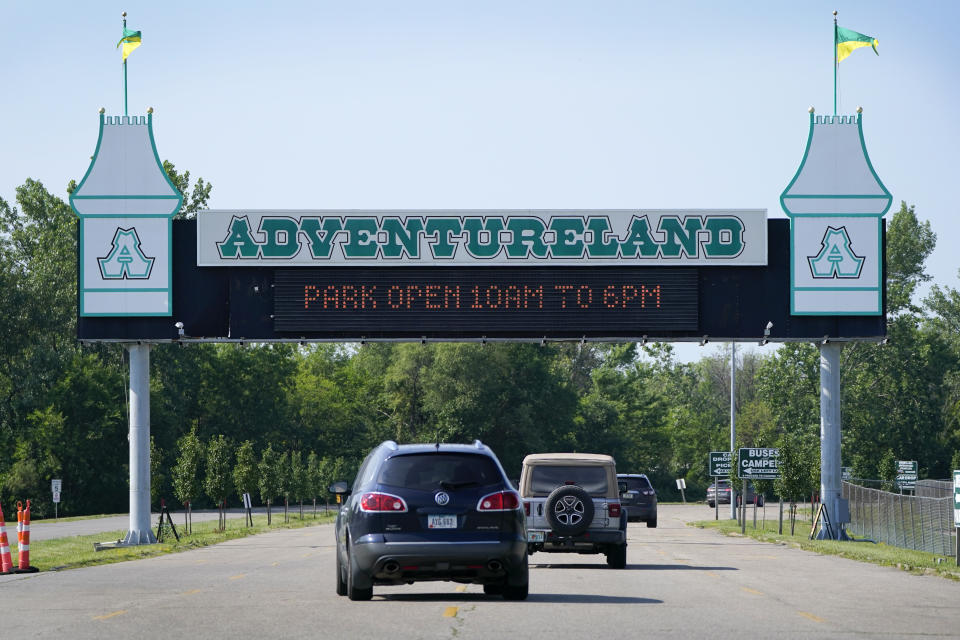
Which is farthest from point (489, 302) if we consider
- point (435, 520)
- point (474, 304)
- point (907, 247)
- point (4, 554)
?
point (907, 247)

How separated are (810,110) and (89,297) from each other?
19.7 m

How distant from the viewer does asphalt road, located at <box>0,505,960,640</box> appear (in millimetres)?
13391

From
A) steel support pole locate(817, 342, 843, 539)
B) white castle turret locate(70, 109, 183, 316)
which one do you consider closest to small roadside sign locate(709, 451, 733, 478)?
steel support pole locate(817, 342, 843, 539)

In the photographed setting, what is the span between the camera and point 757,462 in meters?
46.3

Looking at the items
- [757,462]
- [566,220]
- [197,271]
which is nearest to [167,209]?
[197,271]

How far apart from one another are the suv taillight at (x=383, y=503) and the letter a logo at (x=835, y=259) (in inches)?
911

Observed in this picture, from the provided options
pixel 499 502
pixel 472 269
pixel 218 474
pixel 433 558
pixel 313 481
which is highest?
pixel 472 269

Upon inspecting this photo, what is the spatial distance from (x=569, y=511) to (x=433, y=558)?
805 cm

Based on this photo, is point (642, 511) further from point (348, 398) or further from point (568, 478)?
point (348, 398)

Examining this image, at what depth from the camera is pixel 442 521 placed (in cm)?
1580

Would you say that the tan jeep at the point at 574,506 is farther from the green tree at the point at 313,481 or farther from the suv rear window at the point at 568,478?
the green tree at the point at 313,481

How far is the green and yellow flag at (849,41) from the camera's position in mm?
40250

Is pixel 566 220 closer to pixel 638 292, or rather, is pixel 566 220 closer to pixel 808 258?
pixel 638 292

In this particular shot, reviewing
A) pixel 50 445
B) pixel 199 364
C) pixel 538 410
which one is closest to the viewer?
pixel 50 445
